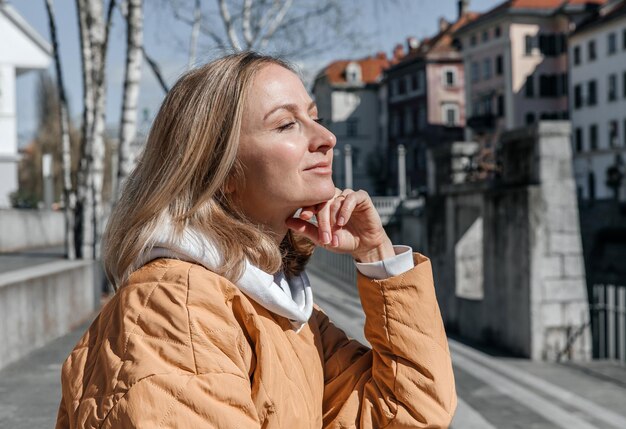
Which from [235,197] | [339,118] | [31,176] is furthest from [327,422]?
[339,118]

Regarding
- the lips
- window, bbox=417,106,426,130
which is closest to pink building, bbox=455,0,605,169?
window, bbox=417,106,426,130

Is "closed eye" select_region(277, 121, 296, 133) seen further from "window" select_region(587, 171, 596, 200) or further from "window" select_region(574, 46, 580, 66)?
"window" select_region(574, 46, 580, 66)

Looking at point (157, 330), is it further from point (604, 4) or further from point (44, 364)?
point (604, 4)

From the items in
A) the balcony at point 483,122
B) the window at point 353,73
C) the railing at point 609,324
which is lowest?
the railing at point 609,324

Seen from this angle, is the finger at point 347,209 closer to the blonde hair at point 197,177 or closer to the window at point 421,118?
the blonde hair at point 197,177

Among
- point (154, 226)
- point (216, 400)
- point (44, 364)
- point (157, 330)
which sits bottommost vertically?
point (44, 364)

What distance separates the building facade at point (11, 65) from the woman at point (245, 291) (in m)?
35.3

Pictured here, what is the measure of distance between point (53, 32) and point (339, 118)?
8548 cm

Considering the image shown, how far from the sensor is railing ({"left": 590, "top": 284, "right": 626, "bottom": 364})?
14945mm

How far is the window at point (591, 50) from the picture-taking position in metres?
67.6

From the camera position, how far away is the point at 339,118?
99875 mm

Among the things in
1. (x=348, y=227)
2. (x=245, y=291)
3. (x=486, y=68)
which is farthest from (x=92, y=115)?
(x=486, y=68)

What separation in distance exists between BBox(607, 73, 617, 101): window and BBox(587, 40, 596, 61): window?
327cm

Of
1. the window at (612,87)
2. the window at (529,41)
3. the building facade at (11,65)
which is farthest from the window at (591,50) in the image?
the building facade at (11,65)
